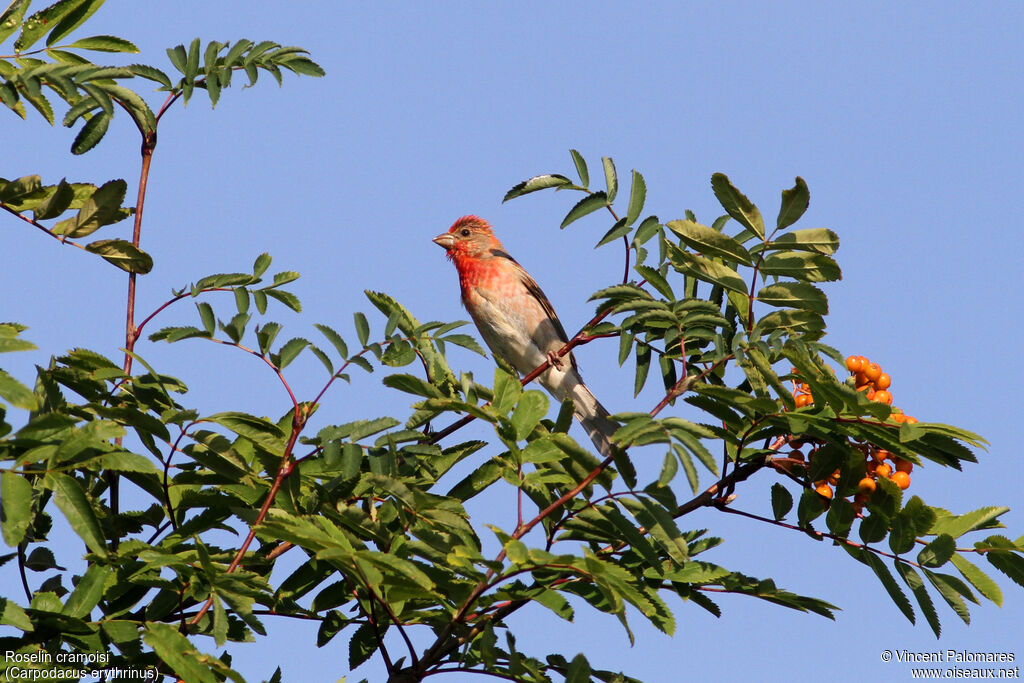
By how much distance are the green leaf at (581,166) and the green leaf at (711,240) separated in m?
0.76

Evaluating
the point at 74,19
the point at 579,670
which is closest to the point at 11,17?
the point at 74,19

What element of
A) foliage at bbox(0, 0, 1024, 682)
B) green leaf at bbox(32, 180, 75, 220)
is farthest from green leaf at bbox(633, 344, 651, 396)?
green leaf at bbox(32, 180, 75, 220)

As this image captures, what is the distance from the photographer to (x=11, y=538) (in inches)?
129

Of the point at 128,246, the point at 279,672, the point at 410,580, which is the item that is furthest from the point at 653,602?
the point at 128,246

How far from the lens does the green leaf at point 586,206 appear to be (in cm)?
461

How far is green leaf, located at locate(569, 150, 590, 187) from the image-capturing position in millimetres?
4668

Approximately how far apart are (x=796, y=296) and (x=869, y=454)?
757mm

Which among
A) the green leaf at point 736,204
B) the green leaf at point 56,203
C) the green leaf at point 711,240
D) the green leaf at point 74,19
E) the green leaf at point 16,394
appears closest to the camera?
the green leaf at point 16,394

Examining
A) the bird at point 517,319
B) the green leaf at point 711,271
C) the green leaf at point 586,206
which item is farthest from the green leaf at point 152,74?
the bird at point 517,319

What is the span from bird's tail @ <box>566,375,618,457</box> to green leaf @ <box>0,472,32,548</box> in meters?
4.65

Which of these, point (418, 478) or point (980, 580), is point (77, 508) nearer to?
point (418, 478)

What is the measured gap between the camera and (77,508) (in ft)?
11.3

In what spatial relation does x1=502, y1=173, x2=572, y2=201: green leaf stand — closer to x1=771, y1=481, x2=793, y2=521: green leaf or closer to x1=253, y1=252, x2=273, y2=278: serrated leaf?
x1=253, y1=252, x2=273, y2=278: serrated leaf

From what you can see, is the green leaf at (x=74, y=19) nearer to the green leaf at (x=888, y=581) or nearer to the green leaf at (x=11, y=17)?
the green leaf at (x=11, y=17)
